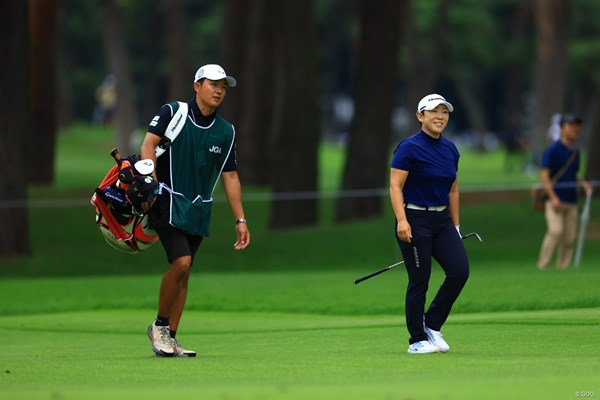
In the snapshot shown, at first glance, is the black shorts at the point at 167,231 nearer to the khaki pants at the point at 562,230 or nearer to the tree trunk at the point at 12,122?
the khaki pants at the point at 562,230

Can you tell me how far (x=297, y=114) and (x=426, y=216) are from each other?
1854 centimetres

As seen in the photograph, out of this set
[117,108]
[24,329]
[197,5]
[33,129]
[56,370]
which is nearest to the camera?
[56,370]

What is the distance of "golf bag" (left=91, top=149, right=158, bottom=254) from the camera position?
1077 cm

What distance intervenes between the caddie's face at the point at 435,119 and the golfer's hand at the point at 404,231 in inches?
30.4

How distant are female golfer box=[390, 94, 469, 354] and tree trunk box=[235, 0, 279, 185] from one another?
2676 cm

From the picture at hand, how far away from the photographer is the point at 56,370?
10.3 m

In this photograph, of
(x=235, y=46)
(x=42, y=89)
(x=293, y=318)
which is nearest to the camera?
(x=293, y=318)

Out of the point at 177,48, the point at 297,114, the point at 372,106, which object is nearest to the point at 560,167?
the point at 297,114

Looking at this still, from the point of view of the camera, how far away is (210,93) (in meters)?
11.3

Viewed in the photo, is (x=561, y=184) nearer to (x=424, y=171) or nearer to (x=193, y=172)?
(x=424, y=171)

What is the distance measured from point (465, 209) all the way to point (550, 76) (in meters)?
14.4

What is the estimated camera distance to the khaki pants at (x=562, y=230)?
1986 cm

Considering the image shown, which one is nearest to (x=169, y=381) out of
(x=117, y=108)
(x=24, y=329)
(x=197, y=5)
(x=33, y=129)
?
(x=24, y=329)

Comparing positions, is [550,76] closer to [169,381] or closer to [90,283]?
[90,283]
